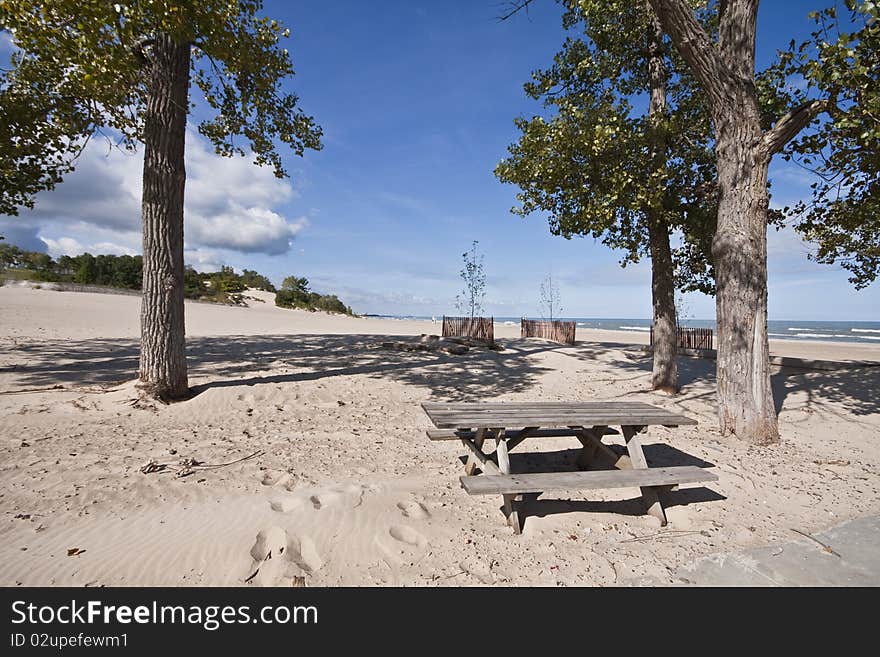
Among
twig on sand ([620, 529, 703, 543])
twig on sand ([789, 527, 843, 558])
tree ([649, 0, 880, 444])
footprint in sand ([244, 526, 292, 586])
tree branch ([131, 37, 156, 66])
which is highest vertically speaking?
tree branch ([131, 37, 156, 66])

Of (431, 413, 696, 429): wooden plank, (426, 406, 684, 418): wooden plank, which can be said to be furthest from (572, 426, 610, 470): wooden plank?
(431, 413, 696, 429): wooden plank

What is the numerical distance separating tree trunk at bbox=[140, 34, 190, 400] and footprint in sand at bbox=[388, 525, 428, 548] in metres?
4.98

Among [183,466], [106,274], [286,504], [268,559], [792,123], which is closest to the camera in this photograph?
[268,559]

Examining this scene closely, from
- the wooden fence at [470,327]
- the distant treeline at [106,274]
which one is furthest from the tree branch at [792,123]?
the distant treeline at [106,274]

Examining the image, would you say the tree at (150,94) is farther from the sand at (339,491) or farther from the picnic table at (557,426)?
the picnic table at (557,426)

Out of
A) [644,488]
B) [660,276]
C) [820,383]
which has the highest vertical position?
[660,276]

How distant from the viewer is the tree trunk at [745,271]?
529 centimetres

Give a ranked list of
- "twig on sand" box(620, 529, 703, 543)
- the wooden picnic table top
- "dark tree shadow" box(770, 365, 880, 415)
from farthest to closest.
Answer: "dark tree shadow" box(770, 365, 880, 415) < the wooden picnic table top < "twig on sand" box(620, 529, 703, 543)

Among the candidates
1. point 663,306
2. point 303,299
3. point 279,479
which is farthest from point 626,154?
point 303,299

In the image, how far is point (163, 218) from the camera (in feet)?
19.7

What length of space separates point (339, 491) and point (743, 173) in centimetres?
646

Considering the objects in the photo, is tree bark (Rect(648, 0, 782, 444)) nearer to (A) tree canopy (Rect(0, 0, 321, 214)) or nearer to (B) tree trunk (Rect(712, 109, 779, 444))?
(B) tree trunk (Rect(712, 109, 779, 444))

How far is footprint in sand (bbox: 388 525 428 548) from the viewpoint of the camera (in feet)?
9.81

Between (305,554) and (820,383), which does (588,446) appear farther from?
(820,383)
